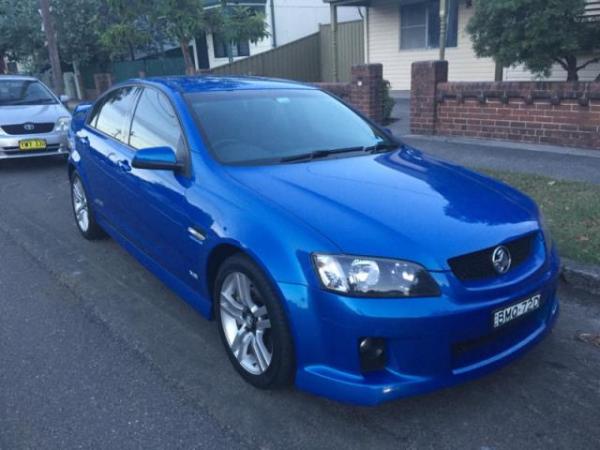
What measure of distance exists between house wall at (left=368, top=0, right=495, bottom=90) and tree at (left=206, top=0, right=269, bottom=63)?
16.8ft

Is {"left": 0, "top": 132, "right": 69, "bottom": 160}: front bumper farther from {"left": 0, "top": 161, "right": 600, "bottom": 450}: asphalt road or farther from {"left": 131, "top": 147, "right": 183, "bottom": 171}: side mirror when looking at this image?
{"left": 131, "top": 147, "right": 183, "bottom": 171}: side mirror

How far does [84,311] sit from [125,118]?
1.55m

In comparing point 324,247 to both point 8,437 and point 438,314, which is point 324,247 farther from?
point 8,437

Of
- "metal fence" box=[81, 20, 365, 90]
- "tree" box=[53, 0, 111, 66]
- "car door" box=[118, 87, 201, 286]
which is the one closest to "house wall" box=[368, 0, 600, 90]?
"metal fence" box=[81, 20, 365, 90]

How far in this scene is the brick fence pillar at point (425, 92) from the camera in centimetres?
934

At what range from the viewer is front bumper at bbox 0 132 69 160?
8875 millimetres

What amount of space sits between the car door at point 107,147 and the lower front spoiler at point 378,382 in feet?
7.72

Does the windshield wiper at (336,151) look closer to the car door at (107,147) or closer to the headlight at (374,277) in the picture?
the headlight at (374,277)

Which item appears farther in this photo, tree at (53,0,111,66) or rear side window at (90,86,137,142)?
tree at (53,0,111,66)

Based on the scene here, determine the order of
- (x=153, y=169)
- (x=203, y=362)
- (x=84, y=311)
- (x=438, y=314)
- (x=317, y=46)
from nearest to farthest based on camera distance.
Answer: (x=438, y=314) < (x=203, y=362) < (x=153, y=169) < (x=84, y=311) < (x=317, y=46)

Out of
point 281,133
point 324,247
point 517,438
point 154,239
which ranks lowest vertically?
point 517,438

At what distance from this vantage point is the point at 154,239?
12.6 ft

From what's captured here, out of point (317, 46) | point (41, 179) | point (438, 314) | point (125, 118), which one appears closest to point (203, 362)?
point (438, 314)

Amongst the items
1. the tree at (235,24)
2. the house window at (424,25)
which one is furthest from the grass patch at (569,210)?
the house window at (424,25)
